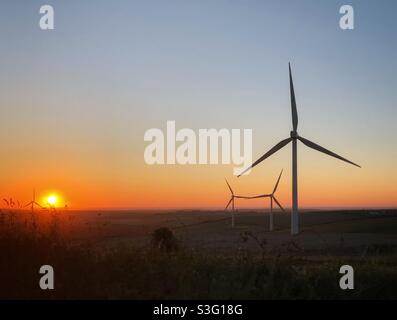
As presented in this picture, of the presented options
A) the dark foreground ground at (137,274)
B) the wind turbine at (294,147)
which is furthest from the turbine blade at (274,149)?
the dark foreground ground at (137,274)

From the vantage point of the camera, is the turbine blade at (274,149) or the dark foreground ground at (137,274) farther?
the turbine blade at (274,149)

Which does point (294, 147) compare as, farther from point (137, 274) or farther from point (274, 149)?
point (137, 274)

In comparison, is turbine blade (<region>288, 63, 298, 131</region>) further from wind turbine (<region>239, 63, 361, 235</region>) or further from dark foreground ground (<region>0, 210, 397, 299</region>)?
dark foreground ground (<region>0, 210, 397, 299</region>)

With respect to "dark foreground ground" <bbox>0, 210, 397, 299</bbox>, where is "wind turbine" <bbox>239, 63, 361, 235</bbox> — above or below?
above

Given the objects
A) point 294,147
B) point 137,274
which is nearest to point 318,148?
point 294,147

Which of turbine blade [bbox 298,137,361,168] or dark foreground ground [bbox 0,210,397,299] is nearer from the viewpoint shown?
dark foreground ground [bbox 0,210,397,299]

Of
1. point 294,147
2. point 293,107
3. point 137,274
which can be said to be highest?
point 293,107

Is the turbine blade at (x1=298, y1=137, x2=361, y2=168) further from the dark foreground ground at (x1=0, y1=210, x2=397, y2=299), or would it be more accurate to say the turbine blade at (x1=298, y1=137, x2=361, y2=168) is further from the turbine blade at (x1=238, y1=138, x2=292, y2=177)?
the dark foreground ground at (x1=0, y1=210, x2=397, y2=299)

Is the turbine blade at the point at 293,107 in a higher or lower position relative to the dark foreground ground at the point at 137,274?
higher

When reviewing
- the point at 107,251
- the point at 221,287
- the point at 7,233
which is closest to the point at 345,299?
the point at 221,287

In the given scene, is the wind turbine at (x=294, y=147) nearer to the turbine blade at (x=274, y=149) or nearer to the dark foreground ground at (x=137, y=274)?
the turbine blade at (x=274, y=149)

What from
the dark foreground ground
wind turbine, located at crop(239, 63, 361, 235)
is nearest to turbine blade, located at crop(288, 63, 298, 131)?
wind turbine, located at crop(239, 63, 361, 235)
